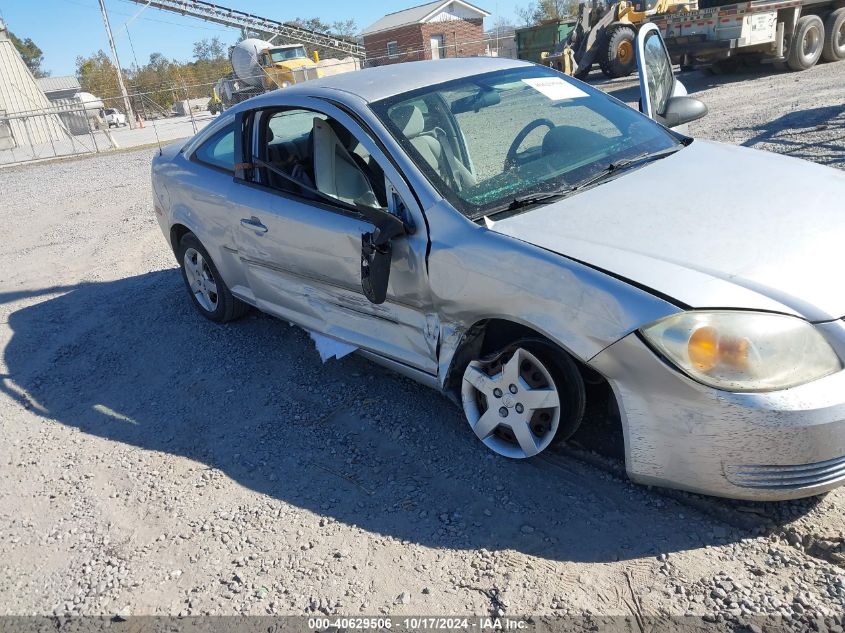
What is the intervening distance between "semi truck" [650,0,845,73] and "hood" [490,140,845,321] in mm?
12033

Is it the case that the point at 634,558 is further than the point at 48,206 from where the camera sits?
No

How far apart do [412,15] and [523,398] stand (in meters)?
48.6

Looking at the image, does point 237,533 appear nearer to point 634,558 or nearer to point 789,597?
point 634,558

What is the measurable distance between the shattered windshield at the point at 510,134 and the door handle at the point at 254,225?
1.02 m

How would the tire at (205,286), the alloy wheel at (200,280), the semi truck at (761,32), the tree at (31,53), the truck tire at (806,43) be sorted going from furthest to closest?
1. the tree at (31,53)
2. the truck tire at (806,43)
3. the semi truck at (761,32)
4. the alloy wheel at (200,280)
5. the tire at (205,286)

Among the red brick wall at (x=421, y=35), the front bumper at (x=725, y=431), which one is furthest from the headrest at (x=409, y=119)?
the red brick wall at (x=421, y=35)

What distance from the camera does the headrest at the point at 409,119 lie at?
3.24 metres

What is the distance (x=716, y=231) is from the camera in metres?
2.56

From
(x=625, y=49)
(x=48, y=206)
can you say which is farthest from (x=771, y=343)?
(x=625, y=49)

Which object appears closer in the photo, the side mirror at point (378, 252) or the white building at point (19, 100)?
the side mirror at point (378, 252)

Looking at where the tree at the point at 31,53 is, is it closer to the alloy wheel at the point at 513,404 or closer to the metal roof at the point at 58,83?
the metal roof at the point at 58,83

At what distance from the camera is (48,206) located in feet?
38.3

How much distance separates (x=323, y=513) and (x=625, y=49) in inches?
692

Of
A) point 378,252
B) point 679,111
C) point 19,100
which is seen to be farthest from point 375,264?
point 19,100
